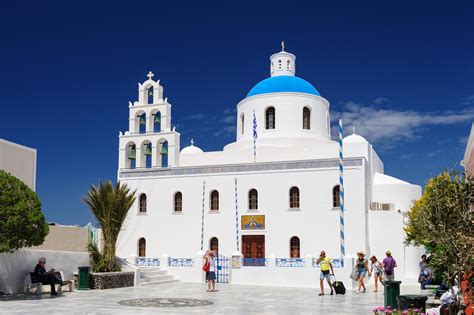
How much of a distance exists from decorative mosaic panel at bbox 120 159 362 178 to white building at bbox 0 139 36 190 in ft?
21.4

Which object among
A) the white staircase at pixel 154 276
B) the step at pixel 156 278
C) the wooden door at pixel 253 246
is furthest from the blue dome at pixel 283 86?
the step at pixel 156 278

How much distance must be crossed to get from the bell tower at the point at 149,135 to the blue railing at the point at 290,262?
8276 mm

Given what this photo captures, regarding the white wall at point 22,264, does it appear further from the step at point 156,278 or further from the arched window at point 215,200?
the arched window at point 215,200

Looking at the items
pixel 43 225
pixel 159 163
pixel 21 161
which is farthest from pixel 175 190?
pixel 43 225

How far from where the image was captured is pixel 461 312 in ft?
33.4

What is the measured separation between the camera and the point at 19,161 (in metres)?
21.5

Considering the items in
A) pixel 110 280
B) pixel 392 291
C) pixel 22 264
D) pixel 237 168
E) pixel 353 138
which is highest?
pixel 353 138

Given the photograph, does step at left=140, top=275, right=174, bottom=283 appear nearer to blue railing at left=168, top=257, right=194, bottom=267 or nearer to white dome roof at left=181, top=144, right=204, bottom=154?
blue railing at left=168, top=257, right=194, bottom=267

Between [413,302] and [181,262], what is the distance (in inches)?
576

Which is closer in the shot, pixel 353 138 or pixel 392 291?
pixel 392 291

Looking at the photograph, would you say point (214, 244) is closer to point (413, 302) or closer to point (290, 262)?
point (290, 262)

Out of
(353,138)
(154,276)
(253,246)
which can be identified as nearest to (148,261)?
(154,276)

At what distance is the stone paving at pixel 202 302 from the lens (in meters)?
12.9

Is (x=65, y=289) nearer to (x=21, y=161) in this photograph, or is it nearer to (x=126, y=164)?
(x=21, y=161)
